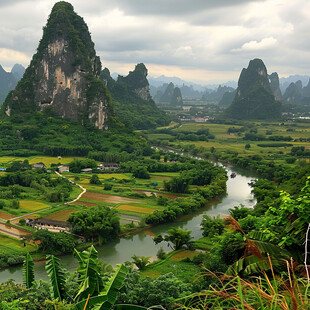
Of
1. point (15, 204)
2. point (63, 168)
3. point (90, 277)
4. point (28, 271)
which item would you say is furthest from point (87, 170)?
point (90, 277)

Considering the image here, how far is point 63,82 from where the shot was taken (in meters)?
64.4

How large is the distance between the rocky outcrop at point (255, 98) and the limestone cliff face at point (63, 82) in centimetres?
6029

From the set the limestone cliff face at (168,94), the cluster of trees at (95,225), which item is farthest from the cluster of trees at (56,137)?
the limestone cliff face at (168,94)

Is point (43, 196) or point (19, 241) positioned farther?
point (43, 196)

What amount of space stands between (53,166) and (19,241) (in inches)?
947

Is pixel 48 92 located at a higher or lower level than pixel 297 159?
higher

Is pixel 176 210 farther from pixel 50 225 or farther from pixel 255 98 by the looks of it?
pixel 255 98

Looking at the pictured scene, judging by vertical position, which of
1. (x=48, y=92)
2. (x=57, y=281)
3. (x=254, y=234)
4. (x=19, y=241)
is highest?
(x=48, y=92)

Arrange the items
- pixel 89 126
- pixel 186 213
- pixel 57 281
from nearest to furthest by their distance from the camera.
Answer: pixel 57 281 → pixel 186 213 → pixel 89 126

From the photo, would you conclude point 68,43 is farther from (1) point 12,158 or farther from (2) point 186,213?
(2) point 186,213

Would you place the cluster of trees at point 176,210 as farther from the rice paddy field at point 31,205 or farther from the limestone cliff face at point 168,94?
the limestone cliff face at point 168,94

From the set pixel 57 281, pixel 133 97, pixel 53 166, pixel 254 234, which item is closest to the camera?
pixel 254 234

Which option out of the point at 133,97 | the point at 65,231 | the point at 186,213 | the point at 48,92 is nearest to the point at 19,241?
the point at 65,231

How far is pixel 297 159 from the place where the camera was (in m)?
51.3
